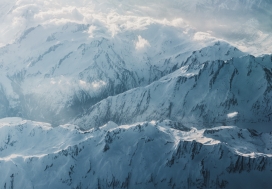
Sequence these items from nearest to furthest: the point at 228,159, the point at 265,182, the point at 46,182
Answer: the point at 265,182
the point at 228,159
the point at 46,182

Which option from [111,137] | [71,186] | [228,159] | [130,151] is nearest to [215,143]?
[228,159]

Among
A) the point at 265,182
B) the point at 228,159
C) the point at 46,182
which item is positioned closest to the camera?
the point at 265,182

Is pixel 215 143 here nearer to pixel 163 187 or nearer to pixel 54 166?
pixel 163 187

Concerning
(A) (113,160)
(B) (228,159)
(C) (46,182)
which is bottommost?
(C) (46,182)

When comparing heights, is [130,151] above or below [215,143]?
below

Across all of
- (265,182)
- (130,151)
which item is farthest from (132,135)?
(265,182)

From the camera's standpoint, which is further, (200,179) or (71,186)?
(71,186)

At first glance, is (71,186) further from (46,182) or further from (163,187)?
(163,187)
